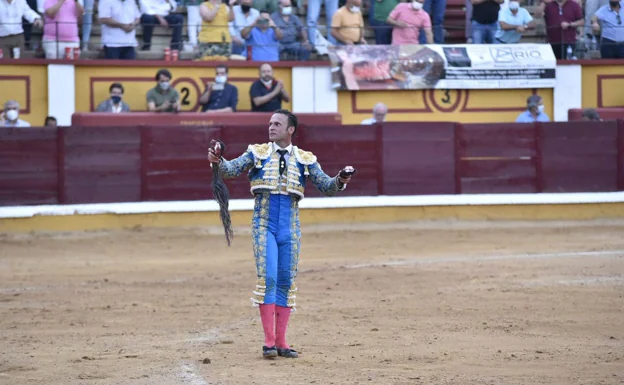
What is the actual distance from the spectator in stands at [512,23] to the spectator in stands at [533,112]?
3.80 ft

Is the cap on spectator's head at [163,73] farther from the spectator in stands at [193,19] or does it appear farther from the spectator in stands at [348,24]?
the spectator in stands at [348,24]

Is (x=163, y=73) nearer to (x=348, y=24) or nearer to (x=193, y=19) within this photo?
(x=193, y=19)

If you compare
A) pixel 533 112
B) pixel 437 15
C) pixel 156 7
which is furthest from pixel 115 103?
pixel 533 112

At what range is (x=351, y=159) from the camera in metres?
16.2

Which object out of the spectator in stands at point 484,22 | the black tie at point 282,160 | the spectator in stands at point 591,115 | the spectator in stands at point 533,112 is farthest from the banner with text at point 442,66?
the black tie at point 282,160

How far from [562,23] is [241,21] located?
4760 millimetres

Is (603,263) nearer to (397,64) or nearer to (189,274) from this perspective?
(189,274)

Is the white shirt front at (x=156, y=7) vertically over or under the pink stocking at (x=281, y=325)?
over

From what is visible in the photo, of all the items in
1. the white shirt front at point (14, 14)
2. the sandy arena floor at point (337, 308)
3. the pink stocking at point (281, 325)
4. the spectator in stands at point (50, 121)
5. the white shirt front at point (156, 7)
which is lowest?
the sandy arena floor at point (337, 308)

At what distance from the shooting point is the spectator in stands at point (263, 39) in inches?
651

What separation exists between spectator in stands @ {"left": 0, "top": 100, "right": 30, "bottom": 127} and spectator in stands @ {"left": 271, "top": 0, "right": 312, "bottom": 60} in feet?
11.9

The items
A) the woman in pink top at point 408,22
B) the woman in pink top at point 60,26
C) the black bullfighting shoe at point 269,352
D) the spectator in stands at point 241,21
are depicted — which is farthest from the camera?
the woman in pink top at point 408,22

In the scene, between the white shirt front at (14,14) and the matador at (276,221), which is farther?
the white shirt front at (14,14)

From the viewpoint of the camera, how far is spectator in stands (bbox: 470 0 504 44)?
17.7 m
